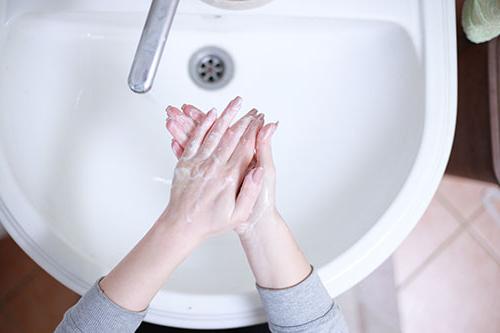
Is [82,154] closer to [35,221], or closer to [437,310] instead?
[35,221]

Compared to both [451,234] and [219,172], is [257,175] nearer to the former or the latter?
[219,172]

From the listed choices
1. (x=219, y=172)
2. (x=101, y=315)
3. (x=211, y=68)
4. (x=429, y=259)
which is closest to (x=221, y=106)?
(x=211, y=68)

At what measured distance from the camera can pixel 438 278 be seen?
1012mm

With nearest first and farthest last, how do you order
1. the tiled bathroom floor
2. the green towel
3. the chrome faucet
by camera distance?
the chrome faucet < the green towel < the tiled bathroom floor

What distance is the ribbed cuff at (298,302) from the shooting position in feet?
1.54

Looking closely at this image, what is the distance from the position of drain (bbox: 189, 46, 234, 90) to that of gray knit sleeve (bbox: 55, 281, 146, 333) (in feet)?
0.86

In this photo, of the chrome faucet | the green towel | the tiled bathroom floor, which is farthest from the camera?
the tiled bathroom floor

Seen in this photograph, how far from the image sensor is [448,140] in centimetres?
50

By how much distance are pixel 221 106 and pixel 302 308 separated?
253 millimetres

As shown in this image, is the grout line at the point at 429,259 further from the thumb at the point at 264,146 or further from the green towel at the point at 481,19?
the thumb at the point at 264,146

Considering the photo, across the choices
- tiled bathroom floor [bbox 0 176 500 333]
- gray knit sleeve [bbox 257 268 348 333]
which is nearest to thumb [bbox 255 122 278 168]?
gray knit sleeve [bbox 257 268 348 333]

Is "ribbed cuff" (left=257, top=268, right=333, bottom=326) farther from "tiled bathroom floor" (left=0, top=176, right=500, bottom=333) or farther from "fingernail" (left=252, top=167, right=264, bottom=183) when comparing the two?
"tiled bathroom floor" (left=0, top=176, right=500, bottom=333)

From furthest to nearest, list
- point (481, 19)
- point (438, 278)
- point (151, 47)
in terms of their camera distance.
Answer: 1. point (438, 278)
2. point (481, 19)
3. point (151, 47)

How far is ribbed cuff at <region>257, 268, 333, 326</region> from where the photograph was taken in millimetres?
469
